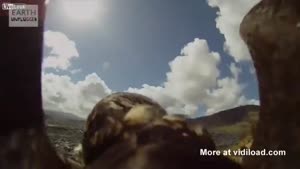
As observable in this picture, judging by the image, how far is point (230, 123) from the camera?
1877 mm

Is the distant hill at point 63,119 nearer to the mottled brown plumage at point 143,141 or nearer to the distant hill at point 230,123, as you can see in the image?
the mottled brown plumage at point 143,141

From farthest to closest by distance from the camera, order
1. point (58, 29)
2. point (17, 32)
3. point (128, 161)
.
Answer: point (58, 29)
point (17, 32)
point (128, 161)

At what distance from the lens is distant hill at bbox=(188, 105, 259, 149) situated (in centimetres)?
182

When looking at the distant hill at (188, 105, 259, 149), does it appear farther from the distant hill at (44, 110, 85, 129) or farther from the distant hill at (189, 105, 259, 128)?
the distant hill at (44, 110, 85, 129)

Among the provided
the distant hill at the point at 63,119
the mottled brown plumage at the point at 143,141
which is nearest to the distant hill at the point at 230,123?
the mottled brown plumage at the point at 143,141

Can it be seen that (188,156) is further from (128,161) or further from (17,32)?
(17,32)

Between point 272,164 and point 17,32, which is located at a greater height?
point 17,32

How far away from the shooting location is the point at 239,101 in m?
1.86

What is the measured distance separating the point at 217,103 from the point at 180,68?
204 millimetres

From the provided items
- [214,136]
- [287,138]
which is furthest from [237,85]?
[287,138]

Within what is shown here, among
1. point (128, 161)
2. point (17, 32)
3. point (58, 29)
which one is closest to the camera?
point (128, 161)

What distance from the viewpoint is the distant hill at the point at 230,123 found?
1.82 metres

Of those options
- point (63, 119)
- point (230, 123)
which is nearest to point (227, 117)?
point (230, 123)

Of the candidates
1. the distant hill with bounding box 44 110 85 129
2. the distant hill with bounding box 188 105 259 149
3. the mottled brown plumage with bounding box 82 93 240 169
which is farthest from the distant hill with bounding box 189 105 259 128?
the distant hill with bounding box 44 110 85 129
